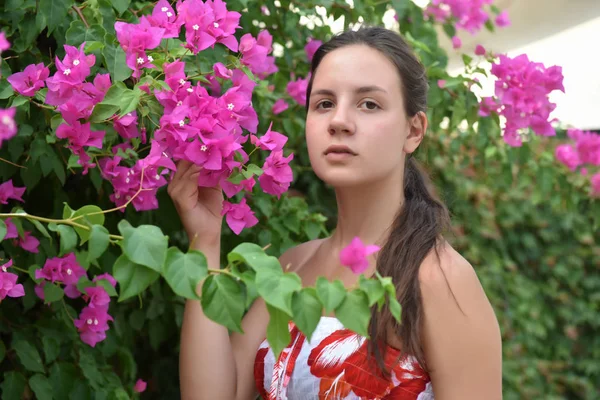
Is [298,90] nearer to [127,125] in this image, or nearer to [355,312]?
[127,125]

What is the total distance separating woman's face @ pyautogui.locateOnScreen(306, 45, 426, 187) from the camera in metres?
1.61

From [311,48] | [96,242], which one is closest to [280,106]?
[311,48]

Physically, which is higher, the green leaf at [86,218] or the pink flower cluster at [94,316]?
the green leaf at [86,218]

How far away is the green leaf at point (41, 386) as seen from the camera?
5.94 feet

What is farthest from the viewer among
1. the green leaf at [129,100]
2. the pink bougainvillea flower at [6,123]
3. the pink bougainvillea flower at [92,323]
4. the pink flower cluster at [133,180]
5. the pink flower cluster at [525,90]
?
the pink flower cluster at [525,90]

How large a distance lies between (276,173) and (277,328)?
0.51m

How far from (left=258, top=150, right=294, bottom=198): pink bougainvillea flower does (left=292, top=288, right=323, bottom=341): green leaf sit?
514mm

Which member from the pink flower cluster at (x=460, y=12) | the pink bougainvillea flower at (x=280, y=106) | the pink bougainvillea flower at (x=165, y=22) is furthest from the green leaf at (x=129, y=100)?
the pink flower cluster at (x=460, y=12)

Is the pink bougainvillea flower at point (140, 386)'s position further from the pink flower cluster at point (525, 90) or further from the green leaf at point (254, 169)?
the pink flower cluster at point (525, 90)

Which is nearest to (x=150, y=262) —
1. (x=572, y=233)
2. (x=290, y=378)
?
(x=290, y=378)

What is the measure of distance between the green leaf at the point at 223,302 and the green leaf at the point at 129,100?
0.40 metres

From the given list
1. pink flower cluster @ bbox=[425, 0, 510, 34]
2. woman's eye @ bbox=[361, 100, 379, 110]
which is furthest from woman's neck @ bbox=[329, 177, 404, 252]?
pink flower cluster @ bbox=[425, 0, 510, 34]

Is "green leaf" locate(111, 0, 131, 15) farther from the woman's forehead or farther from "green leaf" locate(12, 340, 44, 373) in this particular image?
"green leaf" locate(12, 340, 44, 373)

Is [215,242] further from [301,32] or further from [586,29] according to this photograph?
[586,29]
